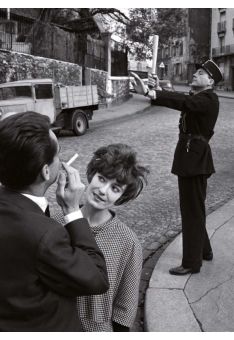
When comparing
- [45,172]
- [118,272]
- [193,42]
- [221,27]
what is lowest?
[118,272]

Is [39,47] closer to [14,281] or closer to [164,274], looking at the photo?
[164,274]

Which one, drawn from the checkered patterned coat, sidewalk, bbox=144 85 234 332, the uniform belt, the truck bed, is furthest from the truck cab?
the checkered patterned coat

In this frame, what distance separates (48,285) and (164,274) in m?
2.65

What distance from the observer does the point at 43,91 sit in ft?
40.9

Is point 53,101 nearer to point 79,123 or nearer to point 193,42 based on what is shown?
point 79,123

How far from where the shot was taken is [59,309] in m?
1.51

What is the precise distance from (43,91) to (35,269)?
37.6 feet

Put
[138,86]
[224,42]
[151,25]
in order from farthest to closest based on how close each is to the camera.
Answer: [224,42] → [151,25] → [138,86]

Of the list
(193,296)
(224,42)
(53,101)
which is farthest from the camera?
(224,42)

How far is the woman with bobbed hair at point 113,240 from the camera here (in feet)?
6.49

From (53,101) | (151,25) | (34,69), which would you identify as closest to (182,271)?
(53,101)

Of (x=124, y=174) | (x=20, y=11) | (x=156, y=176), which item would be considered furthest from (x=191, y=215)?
(x=20, y=11)

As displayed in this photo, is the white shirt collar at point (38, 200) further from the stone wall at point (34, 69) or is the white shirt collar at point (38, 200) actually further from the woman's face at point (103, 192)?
the stone wall at point (34, 69)

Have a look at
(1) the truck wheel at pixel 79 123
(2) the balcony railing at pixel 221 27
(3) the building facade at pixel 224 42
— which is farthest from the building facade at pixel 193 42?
(1) the truck wheel at pixel 79 123
